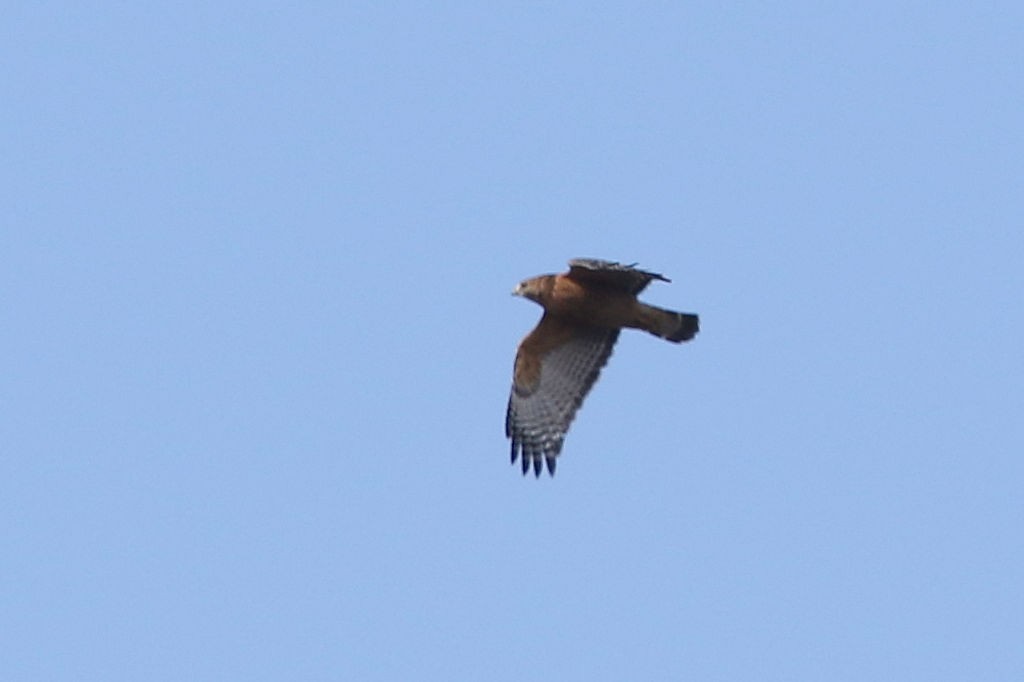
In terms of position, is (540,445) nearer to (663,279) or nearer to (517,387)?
(517,387)

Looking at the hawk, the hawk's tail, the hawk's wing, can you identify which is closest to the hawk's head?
the hawk

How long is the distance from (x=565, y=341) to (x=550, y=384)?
0.44 meters

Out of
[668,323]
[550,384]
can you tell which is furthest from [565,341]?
[668,323]

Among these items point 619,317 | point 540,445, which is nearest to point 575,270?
point 619,317

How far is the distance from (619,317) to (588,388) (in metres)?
0.90

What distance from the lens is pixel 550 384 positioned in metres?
19.1

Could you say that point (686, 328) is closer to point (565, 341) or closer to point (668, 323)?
point (668, 323)

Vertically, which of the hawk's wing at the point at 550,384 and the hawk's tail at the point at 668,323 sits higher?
the hawk's tail at the point at 668,323

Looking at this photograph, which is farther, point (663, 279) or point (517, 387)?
point (517, 387)

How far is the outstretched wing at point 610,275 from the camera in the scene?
1762 cm

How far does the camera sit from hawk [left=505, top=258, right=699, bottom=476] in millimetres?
18297

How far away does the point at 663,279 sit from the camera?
17750mm

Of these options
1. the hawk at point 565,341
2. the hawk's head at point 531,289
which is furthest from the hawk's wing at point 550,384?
the hawk's head at point 531,289

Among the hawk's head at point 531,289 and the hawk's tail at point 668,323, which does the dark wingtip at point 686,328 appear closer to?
the hawk's tail at point 668,323
